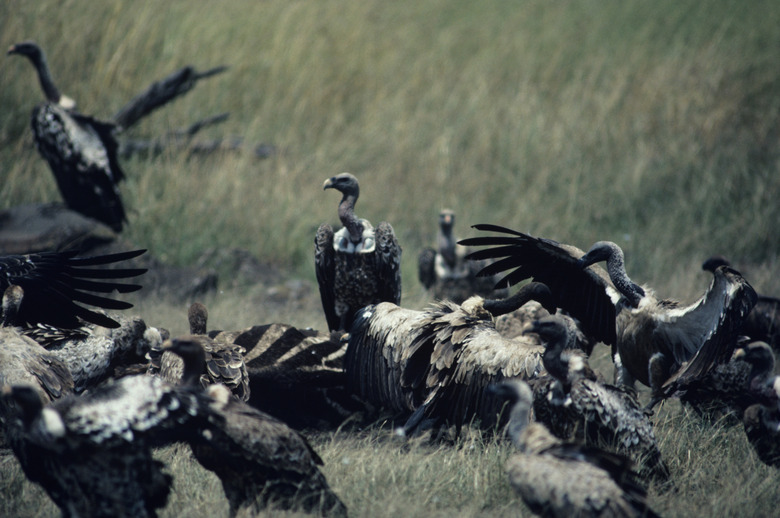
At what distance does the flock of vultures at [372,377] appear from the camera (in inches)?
110

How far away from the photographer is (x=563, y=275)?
4.98m

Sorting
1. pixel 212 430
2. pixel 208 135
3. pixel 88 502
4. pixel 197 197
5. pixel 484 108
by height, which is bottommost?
pixel 88 502

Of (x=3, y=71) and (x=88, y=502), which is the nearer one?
(x=88, y=502)

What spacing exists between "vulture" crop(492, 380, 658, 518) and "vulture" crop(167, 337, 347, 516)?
2.61 ft

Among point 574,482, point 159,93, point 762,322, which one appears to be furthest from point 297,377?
point 159,93

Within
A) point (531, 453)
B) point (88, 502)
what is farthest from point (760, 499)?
point (88, 502)

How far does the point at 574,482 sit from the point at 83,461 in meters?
1.75

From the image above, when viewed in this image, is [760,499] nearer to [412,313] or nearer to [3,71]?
[412,313]

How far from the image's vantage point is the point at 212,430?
118 inches

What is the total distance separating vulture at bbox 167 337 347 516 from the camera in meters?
3.00

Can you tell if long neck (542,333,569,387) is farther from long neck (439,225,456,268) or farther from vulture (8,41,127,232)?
vulture (8,41,127,232)

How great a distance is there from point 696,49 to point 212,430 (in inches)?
508

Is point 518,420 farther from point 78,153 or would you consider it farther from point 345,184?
point 78,153

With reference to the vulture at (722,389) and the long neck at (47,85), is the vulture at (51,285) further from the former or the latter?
the long neck at (47,85)
